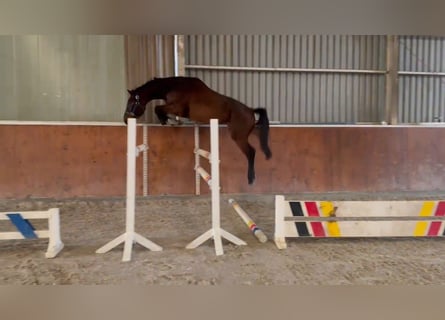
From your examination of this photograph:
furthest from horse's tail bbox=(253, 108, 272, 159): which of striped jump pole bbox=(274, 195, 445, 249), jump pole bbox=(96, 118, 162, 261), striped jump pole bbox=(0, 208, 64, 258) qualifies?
striped jump pole bbox=(0, 208, 64, 258)

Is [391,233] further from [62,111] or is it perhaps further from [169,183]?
[62,111]

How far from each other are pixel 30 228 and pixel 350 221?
77.0 inches

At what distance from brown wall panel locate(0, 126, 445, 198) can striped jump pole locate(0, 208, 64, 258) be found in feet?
4.87

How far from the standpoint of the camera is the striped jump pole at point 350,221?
2.29 m

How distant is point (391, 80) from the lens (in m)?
5.21

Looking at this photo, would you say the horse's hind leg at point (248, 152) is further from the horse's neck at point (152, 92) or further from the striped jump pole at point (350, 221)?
the striped jump pole at point (350, 221)

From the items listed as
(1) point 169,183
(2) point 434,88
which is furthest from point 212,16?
(2) point 434,88

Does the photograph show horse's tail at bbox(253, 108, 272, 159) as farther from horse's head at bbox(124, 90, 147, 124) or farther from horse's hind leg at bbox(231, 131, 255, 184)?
horse's head at bbox(124, 90, 147, 124)

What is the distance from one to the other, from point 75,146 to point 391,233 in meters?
2.92

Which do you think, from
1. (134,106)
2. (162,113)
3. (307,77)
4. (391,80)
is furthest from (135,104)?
(391,80)

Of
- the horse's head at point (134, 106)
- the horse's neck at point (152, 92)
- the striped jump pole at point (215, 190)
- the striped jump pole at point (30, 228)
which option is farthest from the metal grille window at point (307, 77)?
the striped jump pole at point (30, 228)

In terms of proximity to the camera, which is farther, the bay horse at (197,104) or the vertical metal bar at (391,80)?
the vertical metal bar at (391,80)

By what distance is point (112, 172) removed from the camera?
3.65m

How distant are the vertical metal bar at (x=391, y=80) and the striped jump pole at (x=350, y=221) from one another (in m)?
2.84
